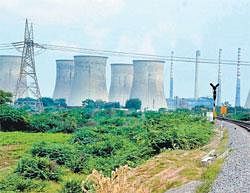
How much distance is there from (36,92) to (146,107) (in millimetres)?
21316

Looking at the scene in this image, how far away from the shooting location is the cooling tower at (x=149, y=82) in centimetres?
6644

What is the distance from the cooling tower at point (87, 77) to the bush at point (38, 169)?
50412 mm

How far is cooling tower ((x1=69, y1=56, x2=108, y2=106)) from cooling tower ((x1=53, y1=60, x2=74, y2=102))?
8.61 meters

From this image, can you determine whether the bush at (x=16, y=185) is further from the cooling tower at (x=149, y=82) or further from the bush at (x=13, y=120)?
the cooling tower at (x=149, y=82)

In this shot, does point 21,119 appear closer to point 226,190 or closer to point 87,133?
point 87,133

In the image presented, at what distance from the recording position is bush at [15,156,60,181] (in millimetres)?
14367

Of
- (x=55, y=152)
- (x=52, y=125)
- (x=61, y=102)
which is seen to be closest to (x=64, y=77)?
(x=61, y=102)

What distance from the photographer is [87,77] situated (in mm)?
66000

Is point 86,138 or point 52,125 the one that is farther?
point 52,125

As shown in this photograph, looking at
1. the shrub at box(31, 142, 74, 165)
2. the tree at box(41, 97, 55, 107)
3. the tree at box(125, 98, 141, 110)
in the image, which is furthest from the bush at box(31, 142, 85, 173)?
the tree at box(41, 97, 55, 107)

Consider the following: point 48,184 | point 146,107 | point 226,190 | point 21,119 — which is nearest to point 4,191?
point 48,184

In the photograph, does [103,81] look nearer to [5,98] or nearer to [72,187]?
[5,98]

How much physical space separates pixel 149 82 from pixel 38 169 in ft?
173

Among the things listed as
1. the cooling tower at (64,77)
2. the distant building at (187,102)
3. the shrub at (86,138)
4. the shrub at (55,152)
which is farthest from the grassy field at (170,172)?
the distant building at (187,102)
